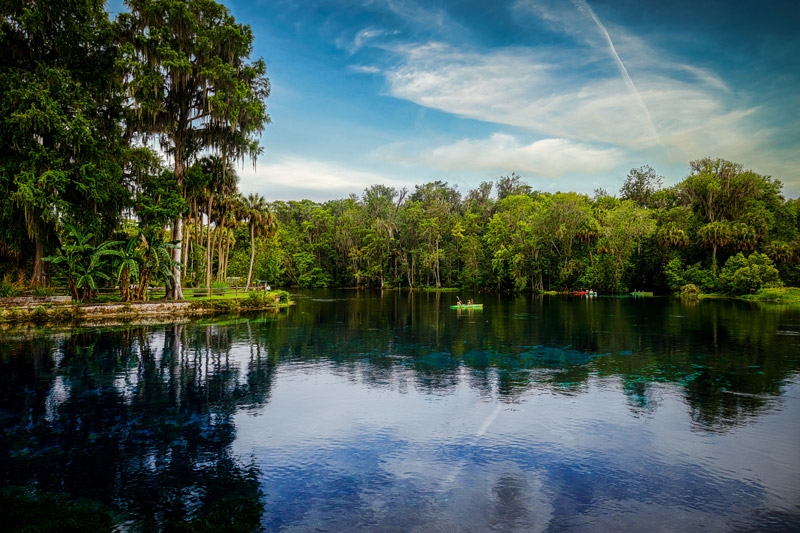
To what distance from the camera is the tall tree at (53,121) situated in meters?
26.7

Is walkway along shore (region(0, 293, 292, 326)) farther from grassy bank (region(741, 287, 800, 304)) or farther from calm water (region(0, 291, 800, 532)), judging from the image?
grassy bank (region(741, 287, 800, 304))

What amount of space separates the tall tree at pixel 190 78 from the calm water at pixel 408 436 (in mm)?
19133

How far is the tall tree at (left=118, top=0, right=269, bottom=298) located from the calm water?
19.1 m

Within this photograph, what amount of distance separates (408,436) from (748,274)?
65.0 meters

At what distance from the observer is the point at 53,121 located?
27.0 meters

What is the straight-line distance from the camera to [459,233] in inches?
3711

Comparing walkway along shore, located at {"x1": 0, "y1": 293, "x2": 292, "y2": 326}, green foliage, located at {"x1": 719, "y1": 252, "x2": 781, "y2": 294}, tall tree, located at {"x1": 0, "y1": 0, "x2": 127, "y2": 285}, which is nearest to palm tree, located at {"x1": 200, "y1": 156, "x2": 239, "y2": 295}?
walkway along shore, located at {"x1": 0, "y1": 293, "x2": 292, "y2": 326}

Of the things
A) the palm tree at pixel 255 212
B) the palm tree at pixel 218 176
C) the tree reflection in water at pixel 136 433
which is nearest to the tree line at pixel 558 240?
the palm tree at pixel 255 212

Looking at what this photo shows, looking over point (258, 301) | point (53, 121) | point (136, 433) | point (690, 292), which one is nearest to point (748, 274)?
point (690, 292)

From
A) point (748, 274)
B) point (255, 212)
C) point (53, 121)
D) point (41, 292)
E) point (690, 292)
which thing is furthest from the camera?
point (690, 292)

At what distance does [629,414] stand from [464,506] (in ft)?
22.2

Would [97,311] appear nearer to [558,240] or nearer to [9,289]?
[9,289]

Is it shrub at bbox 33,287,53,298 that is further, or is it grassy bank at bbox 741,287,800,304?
grassy bank at bbox 741,287,800,304

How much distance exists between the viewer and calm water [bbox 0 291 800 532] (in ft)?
24.1
